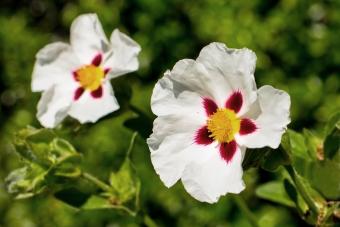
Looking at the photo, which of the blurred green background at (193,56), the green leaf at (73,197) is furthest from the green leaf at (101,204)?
the blurred green background at (193,56)

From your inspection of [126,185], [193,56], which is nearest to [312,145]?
[126,185]

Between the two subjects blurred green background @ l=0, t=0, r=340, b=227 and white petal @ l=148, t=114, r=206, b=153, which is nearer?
white petal @ l=148, t=114, r=206, b=153

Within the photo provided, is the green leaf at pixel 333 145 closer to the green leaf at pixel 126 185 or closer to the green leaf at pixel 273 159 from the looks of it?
the green leaf at pixel 273 159

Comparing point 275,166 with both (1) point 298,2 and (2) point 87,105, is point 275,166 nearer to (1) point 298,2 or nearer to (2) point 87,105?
(2) point 87,105

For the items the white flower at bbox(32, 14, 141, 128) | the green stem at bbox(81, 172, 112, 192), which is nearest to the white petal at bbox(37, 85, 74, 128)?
the white flower at bbox(32, 14, 141, 128)

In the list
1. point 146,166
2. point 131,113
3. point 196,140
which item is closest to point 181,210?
point 146,166

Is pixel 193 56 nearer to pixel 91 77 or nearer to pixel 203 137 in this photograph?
pixel 91 77

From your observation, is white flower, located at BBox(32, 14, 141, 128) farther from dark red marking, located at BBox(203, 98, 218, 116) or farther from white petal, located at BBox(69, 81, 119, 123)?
dark red marking, located at BBox(203, 98, 218, 116)
